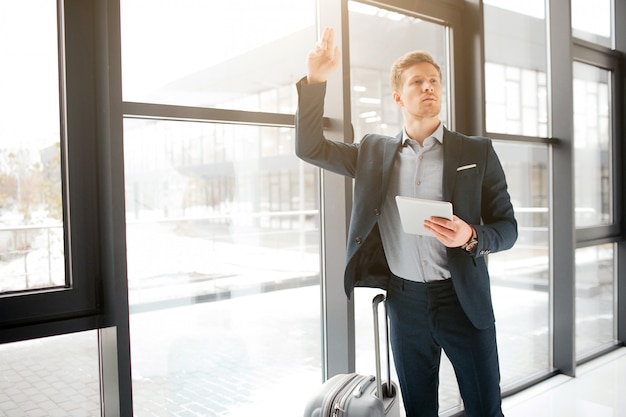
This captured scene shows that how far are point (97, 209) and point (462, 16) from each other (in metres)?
2.29

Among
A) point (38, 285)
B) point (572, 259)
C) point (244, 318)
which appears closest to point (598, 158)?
point (572, 259)

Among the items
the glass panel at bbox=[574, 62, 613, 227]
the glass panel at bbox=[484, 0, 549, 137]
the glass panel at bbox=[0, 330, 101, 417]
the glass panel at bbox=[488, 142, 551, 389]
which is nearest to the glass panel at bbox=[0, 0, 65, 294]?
the glass panel at bbox=[0, 330, 101, 417]

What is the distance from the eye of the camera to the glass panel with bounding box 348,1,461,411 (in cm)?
253

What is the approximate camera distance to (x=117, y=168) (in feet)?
5.45

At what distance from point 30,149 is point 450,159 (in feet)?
4.64

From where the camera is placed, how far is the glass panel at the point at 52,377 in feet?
5.37

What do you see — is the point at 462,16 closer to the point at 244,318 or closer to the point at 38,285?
the point at 244,318

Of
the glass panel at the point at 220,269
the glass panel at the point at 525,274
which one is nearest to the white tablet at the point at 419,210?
the glass panel at the point at 220,269

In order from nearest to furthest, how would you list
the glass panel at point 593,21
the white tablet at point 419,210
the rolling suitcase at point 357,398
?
the white tablet at point 419,210 → the rolling suitcase at point 357,398 → the glass panel at point 593,21

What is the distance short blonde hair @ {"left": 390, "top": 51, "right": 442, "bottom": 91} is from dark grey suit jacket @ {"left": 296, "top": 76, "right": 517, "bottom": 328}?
8.4 inches

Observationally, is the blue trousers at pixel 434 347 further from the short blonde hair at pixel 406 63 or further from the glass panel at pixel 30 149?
the glass panel at pixel 30 149

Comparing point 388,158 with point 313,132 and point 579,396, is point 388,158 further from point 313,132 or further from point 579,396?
point 579,396

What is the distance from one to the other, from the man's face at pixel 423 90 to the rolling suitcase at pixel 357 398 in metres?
0.68

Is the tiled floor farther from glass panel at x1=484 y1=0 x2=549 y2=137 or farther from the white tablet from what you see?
the white tablet
